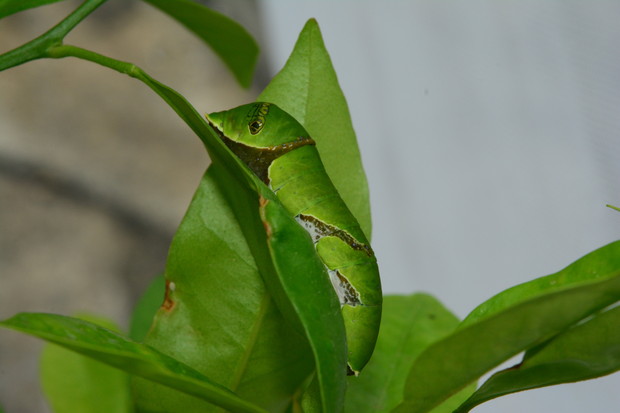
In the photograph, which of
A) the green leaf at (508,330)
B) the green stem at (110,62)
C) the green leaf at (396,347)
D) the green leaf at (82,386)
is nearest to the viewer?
the green leaf at (508,330)

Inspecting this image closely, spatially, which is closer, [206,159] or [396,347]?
[396,347]

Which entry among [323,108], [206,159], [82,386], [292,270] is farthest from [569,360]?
[206,159]

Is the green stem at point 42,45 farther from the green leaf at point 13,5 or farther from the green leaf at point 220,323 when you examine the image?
the green leaf at point 220,323

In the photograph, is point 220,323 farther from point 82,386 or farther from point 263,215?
point 82,386

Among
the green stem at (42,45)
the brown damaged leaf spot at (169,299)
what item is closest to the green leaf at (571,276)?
the brown damaged leaf spot at (169,299)

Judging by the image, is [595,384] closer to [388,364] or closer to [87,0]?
[388,364]

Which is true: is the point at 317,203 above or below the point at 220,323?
above

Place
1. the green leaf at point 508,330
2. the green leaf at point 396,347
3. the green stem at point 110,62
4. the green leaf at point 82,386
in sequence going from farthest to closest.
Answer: the green leaf at point 82,386
the green leaf at point 396,347
the green stem at point 110,62
the green leaf at point 508,330
